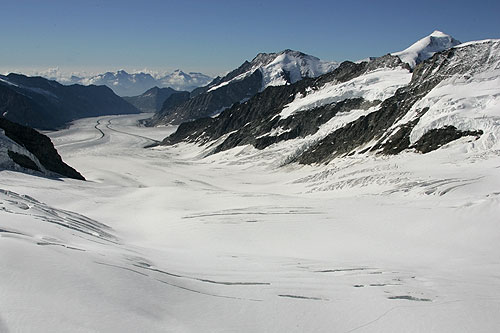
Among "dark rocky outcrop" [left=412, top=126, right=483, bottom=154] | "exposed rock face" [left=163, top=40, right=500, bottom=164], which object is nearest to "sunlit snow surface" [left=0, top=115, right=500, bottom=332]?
Answer: "dark rocky outcrop" [left=412, top=126, right=483, bottom=154]

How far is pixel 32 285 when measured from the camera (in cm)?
637

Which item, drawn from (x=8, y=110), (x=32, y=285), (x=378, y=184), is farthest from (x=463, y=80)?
(x=8, y=110)

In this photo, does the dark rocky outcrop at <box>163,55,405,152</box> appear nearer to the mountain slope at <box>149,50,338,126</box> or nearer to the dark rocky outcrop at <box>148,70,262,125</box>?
the dark rocky outcrop at <box>148,70,262,125</box>

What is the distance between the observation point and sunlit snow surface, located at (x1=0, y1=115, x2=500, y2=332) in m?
6.80

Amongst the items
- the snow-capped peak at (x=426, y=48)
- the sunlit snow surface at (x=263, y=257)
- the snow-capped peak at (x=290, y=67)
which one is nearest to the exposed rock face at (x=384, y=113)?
the sunlit snow surface at (x=263, y=257)

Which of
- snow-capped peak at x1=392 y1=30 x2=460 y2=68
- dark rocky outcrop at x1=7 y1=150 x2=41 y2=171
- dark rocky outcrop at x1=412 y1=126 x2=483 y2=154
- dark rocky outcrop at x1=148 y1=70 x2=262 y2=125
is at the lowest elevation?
dark rocky outcrop at x1=7 y1=150 x2=41 y2=171

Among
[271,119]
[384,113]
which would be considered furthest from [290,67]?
[384,113]

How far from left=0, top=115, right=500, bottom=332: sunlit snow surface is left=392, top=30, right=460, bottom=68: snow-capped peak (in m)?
69.9

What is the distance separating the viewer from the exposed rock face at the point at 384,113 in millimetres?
41000

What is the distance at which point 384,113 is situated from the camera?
5538 centimetres

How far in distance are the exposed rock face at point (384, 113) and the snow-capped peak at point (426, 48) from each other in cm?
1736

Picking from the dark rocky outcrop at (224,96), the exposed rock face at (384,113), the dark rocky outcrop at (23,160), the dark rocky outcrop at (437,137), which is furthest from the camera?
the dark rocky outcrop at (224,96)

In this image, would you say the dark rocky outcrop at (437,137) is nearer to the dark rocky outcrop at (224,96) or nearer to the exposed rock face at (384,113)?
the exposed rock face at (384,113)

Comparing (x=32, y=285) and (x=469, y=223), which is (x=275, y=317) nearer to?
(x=32, y=285)
